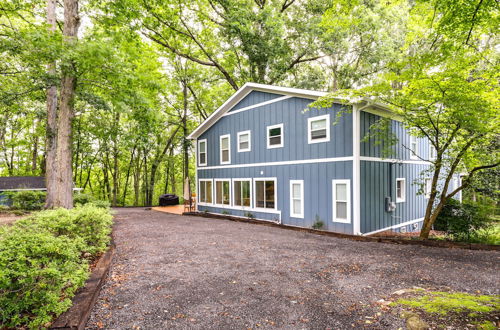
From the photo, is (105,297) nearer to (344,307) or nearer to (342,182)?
(344,307)

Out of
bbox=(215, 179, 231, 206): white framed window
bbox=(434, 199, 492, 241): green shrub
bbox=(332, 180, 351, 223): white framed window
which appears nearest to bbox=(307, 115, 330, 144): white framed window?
bbox=(332, 180, 351, 223): white framed window

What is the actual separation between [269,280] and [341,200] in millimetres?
5529

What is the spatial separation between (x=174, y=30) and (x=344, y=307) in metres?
17.5

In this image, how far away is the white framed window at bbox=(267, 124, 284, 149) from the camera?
11203mm

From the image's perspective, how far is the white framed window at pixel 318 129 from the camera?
9562mm

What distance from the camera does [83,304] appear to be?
3135 millimetres

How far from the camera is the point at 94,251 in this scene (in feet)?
16.7

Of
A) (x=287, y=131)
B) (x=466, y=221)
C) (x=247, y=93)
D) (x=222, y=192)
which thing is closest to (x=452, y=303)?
(x=466, y=221)

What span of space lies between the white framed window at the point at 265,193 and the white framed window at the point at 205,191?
3.91 metres

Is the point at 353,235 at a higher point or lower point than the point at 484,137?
lower

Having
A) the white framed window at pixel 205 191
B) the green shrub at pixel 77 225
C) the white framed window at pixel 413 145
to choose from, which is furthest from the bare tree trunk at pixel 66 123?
the white framed window at pixel 413 145

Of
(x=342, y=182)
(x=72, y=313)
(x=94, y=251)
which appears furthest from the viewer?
(x=342, y=182)

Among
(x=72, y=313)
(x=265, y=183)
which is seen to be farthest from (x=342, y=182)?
(x=72, y=313)

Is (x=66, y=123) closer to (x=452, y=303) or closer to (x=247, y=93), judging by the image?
(x=247, y=93)
